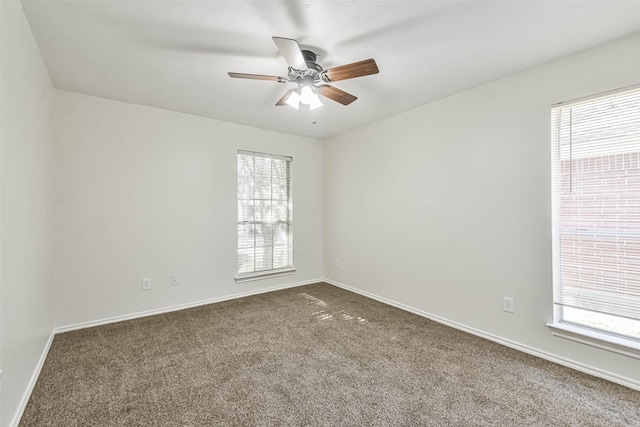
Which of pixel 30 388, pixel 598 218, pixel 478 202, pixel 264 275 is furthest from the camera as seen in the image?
pixel 264 275

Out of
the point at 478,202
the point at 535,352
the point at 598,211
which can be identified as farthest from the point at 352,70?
the point at 535,352

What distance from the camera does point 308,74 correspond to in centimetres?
213

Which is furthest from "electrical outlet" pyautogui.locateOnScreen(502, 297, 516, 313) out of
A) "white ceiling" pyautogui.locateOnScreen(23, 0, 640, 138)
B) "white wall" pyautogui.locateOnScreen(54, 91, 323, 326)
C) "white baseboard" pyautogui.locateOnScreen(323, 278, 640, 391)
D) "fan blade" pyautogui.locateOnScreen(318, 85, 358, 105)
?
"white wall" pyautogui.locateOnScreen(54, 91, 323, 326)

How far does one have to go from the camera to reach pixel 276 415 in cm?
163

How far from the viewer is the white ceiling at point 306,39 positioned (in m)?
1.65

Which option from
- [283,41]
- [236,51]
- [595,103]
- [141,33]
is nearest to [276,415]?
[283,41]

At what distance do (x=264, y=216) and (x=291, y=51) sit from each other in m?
2.70

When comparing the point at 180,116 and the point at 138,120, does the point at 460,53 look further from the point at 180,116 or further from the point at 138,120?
the point at 138,120

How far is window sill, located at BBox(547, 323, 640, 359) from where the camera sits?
1.86 metres

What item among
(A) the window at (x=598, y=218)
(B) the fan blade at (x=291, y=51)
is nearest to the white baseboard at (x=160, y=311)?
(B) the fan blade at (x=291, y=51)

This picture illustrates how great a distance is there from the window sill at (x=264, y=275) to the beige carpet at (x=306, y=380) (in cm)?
96

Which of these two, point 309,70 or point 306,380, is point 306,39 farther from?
point 306,380

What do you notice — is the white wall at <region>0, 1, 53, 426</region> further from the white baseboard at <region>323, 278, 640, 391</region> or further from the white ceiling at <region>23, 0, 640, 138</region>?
the white baseboard at <region>323, 278, 640, 391</region>

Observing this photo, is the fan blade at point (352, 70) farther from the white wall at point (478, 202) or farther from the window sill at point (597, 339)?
the window sill at point (597, 339)
